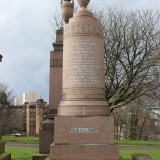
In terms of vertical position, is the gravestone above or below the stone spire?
below

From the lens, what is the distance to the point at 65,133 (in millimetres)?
8672

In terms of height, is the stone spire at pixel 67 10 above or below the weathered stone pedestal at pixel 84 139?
above

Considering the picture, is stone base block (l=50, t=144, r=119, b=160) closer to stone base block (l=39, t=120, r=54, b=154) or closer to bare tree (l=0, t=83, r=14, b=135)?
stone base block (l=39, t=120, r=54, b=154)

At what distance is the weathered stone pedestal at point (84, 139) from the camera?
27.7 ft

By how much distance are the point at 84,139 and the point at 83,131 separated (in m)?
0.19

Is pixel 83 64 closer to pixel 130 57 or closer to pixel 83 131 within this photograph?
pixel 83 131

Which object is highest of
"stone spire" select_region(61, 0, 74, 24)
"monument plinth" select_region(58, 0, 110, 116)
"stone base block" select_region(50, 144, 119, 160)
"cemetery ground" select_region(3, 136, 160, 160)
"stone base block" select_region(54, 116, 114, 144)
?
"stone spire" select_region(61, 0, 74, 24)

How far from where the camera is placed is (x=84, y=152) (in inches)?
332

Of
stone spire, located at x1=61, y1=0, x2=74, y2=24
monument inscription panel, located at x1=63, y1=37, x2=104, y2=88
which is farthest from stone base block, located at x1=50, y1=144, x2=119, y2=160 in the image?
stone spire, located at x1=61, y1=0, x2=74, y2=24

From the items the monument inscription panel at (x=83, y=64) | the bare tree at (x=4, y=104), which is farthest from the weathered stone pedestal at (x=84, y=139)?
the bare tree at (x=4, y=104)

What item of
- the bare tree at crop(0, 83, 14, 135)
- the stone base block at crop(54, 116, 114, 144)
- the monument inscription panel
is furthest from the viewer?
the bare tree at crop(0, 83, 14, 135)

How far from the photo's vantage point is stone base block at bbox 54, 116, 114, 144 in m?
8.64

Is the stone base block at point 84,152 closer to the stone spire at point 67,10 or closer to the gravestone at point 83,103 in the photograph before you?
the gravestone at point 83,103

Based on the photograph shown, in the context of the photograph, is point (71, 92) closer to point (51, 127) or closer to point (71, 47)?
point (71, 47)
